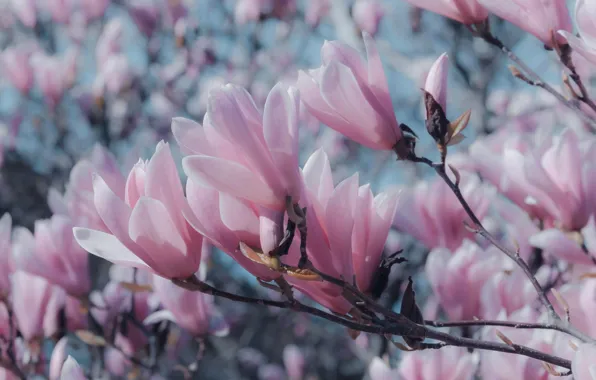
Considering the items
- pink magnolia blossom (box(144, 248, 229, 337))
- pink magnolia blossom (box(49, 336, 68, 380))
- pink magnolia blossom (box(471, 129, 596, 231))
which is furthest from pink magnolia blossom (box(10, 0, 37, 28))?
pink magnolia blossom (box(471, 129, 596, 231))

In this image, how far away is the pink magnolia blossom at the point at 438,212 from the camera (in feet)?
4.83

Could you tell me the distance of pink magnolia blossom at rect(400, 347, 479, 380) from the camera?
3.72ft

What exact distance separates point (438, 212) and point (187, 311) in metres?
0.65

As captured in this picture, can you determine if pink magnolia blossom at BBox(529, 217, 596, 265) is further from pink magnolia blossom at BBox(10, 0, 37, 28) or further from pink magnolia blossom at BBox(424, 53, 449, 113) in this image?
pink magnolia blossom at BBox(10, 0, 37, 28)

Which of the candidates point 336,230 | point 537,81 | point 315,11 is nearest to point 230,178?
point 336,230

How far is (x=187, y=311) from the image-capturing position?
1.46 metres

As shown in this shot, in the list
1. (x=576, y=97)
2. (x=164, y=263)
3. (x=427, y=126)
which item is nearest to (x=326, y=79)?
(x=427, y=126)

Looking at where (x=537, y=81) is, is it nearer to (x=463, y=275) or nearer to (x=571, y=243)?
(x=571, y=243)

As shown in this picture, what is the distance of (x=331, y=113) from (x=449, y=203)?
2.50ft

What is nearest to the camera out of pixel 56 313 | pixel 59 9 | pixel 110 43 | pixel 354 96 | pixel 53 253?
pixel 354 96

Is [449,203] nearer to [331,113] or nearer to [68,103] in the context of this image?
[331,113]

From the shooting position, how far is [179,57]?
4.60 metres

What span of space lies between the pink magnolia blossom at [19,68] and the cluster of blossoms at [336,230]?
8.03ft

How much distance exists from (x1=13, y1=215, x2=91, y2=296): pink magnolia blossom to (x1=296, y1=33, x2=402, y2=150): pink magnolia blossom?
0.83 meters
